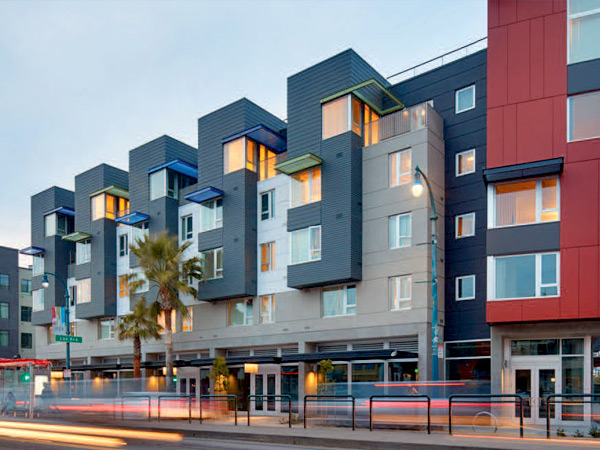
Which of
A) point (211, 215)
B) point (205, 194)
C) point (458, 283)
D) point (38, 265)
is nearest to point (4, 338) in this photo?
point (38, 265)

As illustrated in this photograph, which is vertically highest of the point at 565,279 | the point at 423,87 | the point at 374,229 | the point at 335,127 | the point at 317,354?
the point at 423,87

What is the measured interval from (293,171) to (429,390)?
15.8 m

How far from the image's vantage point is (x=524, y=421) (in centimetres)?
1559

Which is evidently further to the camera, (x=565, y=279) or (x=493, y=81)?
(x=493, y=81)

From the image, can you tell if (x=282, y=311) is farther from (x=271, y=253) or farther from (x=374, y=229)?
(x=374, y=229)

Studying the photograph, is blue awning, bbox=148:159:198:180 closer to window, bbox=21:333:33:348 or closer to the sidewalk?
the sidewalk

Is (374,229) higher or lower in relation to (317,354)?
higher

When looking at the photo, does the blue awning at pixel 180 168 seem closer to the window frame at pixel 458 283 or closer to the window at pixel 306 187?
the window at pixel 306 187

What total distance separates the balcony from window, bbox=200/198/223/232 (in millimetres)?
10539

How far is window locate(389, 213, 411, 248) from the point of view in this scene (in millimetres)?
28562

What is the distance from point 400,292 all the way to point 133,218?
20943 millimetres

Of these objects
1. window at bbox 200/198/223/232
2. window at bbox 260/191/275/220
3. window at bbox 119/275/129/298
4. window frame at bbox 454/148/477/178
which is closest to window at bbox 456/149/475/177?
window frame at bbox 454/148/477/178

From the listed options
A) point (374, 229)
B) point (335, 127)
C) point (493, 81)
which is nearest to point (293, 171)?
point (335, 127)

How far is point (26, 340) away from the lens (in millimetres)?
73250
